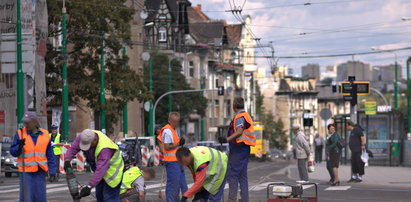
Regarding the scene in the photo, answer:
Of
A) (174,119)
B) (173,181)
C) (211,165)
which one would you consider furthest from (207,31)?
(211,165)

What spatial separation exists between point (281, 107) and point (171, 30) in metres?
62.9

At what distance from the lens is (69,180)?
38.4 ft

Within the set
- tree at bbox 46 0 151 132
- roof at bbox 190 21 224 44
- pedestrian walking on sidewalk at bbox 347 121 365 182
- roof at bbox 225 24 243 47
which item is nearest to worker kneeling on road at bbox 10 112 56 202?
pedestrian walking on sidewalk at bbox 347 121 365 182

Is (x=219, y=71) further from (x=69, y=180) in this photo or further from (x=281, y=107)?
(x=69, y=180)

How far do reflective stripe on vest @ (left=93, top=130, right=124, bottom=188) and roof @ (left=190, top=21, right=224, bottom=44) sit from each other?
8322 centimetres

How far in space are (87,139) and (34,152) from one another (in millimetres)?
2310

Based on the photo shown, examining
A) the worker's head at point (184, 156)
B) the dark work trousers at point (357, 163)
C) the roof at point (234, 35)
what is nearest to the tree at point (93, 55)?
the dark work trousers at point (357, 163)

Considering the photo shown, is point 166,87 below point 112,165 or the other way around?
the other way around

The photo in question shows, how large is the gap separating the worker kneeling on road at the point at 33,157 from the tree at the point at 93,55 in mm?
32894

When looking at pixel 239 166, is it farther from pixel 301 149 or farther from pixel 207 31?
pixel 207 31

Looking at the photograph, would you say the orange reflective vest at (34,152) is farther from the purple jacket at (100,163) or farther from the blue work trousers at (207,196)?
the blue work trousers at (207,196)

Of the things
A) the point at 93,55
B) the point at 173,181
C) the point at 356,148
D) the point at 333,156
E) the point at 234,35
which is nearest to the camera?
the point at 173,181

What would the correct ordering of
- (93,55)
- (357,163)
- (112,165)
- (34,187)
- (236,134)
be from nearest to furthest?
(112,165) < (34,187) < (236,134) < (357,163) < (93,55)

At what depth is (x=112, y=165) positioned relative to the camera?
1197 cm
